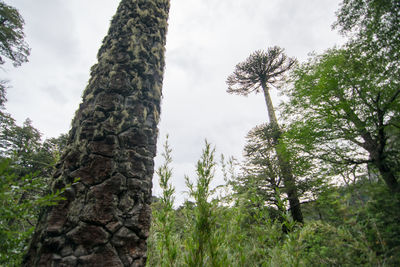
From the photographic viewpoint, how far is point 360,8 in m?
5.98

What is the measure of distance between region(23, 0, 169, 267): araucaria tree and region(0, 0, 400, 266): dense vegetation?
16 cm

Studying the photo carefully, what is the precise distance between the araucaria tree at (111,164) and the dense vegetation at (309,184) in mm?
157

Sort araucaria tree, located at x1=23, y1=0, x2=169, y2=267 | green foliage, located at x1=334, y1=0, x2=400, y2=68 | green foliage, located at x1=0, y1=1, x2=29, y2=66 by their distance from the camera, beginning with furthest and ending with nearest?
1. green foliage, located at x1=0, y1=1, x2=29, y2=66
2. green foliage, located at x1=334, y1=0, x2=400, y2=68
3. araucaria tree, located at x1=23, y1=0, x2=169, y2=267

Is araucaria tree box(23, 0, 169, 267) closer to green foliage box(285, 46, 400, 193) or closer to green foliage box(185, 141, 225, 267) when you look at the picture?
green foliage box(185, 141, 225, 267)

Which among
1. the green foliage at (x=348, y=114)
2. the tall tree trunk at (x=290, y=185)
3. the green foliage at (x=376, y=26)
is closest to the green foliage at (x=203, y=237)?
the green foliage at (x=348, y=114)

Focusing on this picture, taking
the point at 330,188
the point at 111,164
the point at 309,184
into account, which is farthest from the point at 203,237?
the point at 309,184

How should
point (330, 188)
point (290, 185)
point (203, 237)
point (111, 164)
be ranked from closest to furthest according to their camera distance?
1. point (111, 164)
2. point (203, 237)
3. point (330, 188)
4. point (290, 185)

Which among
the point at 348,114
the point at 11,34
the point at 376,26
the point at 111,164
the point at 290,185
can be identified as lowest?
the point at 111,164

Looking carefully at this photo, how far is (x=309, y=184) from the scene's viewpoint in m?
11.5

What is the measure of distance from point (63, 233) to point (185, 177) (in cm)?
119

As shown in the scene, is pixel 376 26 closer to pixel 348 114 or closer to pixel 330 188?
pixel 348 114

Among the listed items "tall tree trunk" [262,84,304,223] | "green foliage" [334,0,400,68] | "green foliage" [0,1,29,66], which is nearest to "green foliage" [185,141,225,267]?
"green foliage" [334,0,400,68]

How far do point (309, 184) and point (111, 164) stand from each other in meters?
13.4

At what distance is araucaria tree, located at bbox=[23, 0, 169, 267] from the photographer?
93cm
